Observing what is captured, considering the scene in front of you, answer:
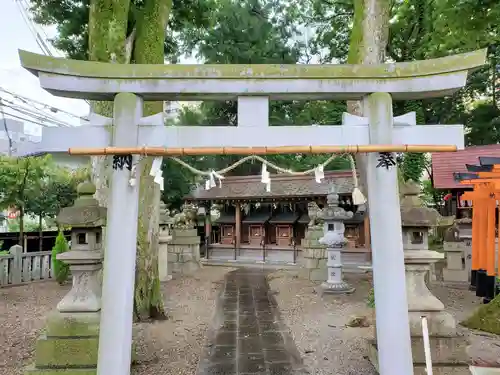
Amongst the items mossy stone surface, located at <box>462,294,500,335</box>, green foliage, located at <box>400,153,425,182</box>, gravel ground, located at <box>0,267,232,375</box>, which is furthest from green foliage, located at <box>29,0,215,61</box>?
green foliage, located at <box>400,153,425,182</box>

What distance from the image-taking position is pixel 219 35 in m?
24.4

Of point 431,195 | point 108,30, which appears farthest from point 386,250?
point 431,195

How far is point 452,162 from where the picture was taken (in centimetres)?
1680

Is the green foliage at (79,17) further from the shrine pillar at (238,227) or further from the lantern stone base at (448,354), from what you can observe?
the shrine pillar at (238,227)

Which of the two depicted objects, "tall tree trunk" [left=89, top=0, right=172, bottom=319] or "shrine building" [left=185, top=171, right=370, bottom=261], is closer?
"tall tree trunk" [left=89, top=0, right=172, bottom=319]

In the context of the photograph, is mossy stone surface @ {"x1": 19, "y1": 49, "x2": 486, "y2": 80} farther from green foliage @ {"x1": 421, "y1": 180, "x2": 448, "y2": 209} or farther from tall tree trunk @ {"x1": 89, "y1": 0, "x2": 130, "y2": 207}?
green foliage @ {"x1": 421, "y1": 180, "x2": 448, "y2": 209}

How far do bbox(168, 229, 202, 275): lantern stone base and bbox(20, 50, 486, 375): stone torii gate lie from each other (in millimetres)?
12766

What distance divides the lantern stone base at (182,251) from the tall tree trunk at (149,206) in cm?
834

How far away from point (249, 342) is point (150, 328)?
2.10 m

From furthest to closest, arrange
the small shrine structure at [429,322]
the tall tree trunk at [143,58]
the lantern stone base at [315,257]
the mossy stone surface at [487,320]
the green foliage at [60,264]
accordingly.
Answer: the lantern stone base at [315,257], the green foliage at [60,264], the tall tree trunk at [143,58], the mossy stone surface at [487,320], the small shrine structure at [429,322]

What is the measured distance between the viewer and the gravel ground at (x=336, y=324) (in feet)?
20.2

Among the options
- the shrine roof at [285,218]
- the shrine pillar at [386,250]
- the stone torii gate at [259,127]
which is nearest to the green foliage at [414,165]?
the shrine roof at [285,218]

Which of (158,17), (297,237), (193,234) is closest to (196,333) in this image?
(158,17)

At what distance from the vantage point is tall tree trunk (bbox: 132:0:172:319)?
27.1ft
